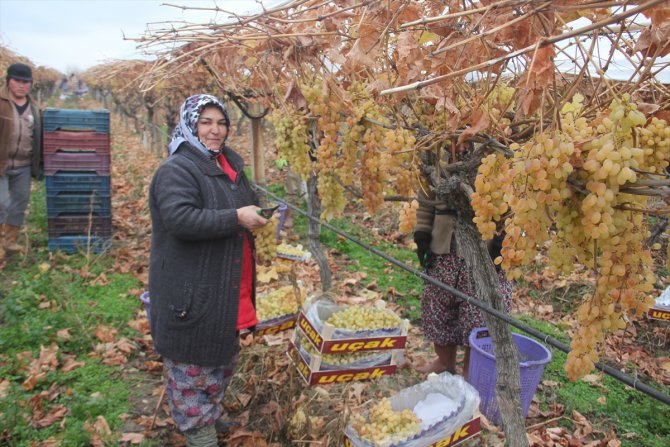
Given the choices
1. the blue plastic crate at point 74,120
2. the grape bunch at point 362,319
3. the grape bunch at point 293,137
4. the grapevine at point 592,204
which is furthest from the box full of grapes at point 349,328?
the blue plastic crate at point 74,120

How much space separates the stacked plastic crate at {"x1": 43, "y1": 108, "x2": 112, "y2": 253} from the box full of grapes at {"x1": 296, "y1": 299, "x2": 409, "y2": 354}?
410 centimetres

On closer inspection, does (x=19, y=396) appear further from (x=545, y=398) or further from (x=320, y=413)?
(x=545, y=398)

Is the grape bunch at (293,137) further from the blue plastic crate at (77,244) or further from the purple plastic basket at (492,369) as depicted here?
the blue plastic crate at (77,244)

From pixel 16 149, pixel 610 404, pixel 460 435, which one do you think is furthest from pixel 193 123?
pixel 16 149

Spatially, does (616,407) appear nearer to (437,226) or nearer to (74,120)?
(437,226)

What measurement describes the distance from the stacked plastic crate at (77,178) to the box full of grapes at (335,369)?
423 cm

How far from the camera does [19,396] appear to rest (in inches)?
129

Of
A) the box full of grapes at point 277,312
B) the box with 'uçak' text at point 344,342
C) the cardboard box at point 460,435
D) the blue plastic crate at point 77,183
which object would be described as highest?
the blue plastic crate at point 77,183

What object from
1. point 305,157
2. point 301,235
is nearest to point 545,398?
point 305,157

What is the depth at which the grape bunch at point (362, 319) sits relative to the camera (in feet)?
10.5

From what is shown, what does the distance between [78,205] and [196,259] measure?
4680 mm

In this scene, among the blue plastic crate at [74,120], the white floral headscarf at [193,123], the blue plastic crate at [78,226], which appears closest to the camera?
the white floral headscarf at [193,123]

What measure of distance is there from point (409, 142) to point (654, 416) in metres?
2.91

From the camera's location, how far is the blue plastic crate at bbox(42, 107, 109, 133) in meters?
5.96
